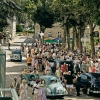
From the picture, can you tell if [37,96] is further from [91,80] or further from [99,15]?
[99,15]

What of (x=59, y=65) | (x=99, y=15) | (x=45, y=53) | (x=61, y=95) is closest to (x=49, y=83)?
(x=61, y=95)

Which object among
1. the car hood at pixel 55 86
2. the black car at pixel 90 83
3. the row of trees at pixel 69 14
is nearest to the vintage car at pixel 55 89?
the car hood at pixel 55 86

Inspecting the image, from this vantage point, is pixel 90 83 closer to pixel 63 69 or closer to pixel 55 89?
pixel 55 89

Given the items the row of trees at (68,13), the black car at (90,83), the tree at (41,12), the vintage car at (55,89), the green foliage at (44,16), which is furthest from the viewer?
the green foliage at (44,16)

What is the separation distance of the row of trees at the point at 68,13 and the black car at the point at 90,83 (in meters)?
8.89

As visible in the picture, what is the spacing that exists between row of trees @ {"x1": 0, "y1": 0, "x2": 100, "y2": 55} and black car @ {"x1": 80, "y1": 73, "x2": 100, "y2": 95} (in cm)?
889

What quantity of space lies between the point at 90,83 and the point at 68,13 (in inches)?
1154

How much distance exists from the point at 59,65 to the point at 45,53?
1018 cm

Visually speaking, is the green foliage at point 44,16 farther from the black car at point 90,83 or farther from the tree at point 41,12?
the black car at point 90,83

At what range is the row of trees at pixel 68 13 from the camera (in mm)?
34059

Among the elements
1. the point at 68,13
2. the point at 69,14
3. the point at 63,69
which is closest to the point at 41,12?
the point at 69,14

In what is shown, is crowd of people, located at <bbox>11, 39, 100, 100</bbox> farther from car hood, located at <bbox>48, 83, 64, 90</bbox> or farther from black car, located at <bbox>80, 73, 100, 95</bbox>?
car hood, located at <bbox>48, 83, 64, 90</bbox>

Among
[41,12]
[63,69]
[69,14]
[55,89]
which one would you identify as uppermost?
[41,12]

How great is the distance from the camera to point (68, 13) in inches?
2005
